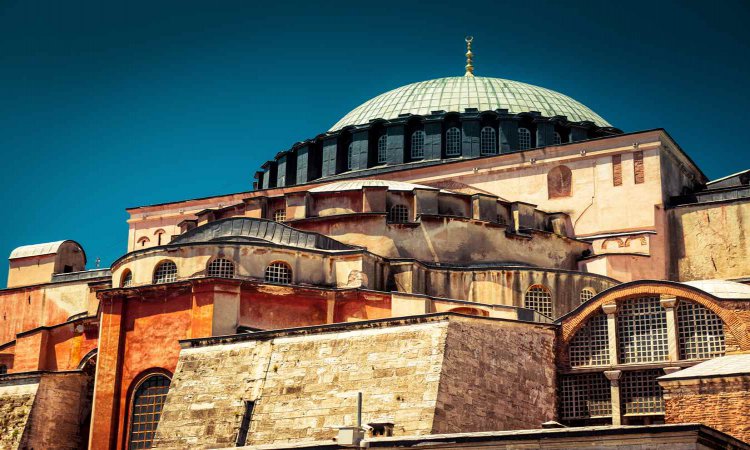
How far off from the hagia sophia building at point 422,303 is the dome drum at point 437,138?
0.09 m

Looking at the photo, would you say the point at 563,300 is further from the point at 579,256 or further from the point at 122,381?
the point at 122,381

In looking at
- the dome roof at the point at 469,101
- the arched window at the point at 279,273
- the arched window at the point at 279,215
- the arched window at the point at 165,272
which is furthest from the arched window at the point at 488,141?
the arched window at the point at 165,272

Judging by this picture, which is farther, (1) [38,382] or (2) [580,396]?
(1) [38,382]

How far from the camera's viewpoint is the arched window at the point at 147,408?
31.4 metres

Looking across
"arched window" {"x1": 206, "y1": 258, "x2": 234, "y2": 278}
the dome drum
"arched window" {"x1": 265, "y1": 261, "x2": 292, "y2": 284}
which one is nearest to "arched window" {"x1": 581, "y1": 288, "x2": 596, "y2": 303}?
"arched window" {"x1": 265, "y1": 261, "x2": 292, "y2": 284}

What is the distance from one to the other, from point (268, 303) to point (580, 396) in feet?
29.0

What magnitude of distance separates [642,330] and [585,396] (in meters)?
2.09

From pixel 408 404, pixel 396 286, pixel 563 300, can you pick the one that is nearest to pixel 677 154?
pixel 563 300

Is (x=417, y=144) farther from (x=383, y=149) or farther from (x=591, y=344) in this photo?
(x=591, y=344)

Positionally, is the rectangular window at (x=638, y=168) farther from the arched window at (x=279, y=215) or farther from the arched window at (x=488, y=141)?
the arched window at (x=279, y=215)

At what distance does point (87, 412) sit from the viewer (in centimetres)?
3481

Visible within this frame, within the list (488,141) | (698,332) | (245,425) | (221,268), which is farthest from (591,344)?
(488,141)

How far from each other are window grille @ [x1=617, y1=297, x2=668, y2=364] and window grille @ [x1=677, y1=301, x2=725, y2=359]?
414mm

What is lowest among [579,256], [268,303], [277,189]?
[268,303]
